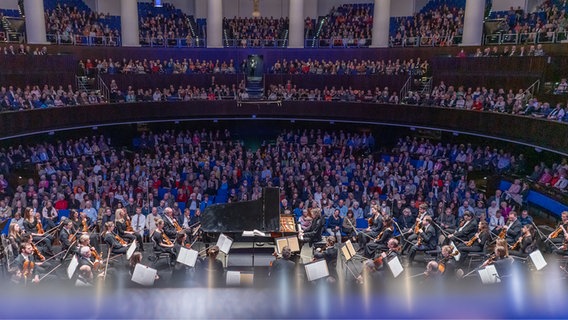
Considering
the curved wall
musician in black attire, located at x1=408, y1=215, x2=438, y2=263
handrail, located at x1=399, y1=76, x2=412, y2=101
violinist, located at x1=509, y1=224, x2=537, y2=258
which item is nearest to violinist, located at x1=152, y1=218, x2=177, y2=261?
musician in black attire, located at x1=408, y1=215, x2=438, y2=263

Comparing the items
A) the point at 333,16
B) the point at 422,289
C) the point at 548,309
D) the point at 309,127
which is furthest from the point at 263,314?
the point at 333,16

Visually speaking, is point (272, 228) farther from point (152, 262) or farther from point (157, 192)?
point (157, 192)

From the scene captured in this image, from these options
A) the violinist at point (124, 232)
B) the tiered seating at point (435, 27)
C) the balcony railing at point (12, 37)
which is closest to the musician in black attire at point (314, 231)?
the violinist at point (124, 232)

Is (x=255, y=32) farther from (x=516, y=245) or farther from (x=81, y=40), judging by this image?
(x=516, y=245)

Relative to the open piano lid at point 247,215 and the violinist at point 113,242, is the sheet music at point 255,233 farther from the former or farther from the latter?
the violinist at point 113,242

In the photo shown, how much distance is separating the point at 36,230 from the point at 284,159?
1186 cm

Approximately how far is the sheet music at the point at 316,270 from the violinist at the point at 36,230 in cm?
830

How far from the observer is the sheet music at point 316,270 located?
8711 millimetres

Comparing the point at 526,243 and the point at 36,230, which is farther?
the point at 36,230

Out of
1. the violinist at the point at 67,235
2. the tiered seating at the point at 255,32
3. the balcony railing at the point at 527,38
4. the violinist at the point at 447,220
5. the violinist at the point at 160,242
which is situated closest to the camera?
the violinist at the point at 160,242

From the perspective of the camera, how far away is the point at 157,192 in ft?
60.5

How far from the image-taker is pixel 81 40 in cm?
2717

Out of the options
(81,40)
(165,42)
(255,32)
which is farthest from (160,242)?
(255,32)

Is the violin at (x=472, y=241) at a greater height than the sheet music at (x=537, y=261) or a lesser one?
lesser
